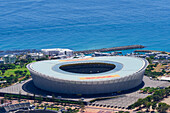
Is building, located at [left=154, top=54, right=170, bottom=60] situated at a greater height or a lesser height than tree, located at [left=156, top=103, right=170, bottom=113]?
lesser

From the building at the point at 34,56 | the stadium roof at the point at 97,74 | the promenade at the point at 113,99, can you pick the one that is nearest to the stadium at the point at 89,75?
the stadium roof at the point at 97,74

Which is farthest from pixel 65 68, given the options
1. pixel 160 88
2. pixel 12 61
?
pixel 12 61

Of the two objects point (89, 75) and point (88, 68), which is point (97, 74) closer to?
point (89, 75)

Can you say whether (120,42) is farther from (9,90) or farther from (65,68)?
(9,90)

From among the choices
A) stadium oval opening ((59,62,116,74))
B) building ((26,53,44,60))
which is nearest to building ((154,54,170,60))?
stadium oval opening ((59,62,116,74))

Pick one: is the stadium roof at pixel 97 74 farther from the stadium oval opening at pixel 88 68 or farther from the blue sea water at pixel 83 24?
the blue sea water at pixel 83 24

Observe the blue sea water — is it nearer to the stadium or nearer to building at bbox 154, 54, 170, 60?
building at bbox 154, 54, 170, 60
